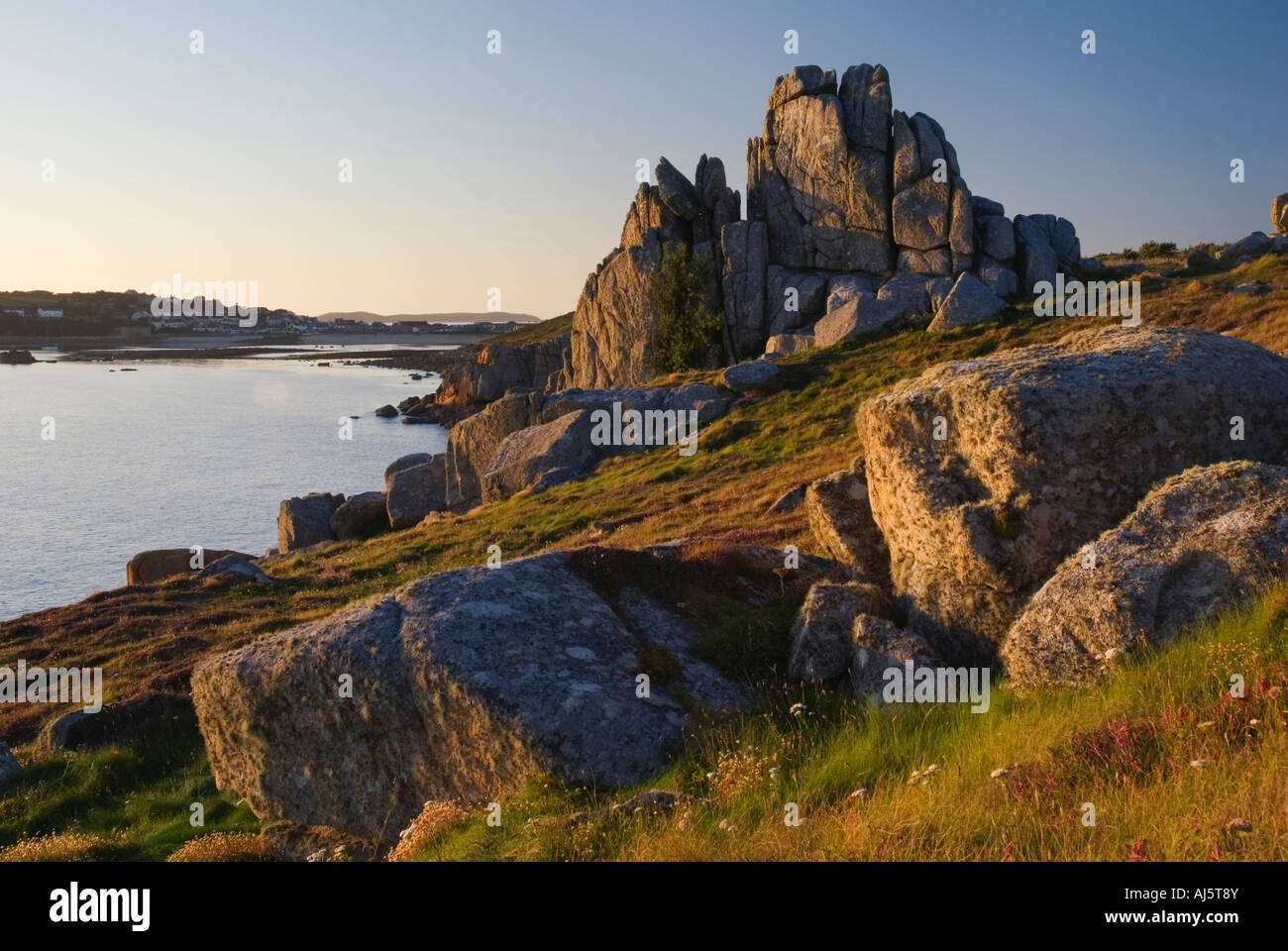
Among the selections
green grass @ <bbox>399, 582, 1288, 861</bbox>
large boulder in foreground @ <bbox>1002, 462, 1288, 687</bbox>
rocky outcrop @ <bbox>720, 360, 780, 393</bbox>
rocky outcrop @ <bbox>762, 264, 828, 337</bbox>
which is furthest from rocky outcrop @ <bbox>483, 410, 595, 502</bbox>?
green grass @ <bbox>399, 582, 1288, 861</bbox>

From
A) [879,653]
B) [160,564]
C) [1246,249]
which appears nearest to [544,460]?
[160,564]

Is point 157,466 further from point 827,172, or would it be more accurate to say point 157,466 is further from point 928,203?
point 928,203

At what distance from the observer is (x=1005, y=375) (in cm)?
1174

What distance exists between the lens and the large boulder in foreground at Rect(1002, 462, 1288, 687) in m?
8.89

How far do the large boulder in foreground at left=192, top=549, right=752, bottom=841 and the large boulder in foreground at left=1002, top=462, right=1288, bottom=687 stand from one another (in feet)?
12.9

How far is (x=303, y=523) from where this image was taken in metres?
47.2

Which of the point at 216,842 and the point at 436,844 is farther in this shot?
the point at 216,842

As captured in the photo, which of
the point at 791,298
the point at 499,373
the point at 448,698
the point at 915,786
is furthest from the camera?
the point at 499,373

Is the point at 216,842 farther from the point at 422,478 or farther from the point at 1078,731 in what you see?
the point at 422,478

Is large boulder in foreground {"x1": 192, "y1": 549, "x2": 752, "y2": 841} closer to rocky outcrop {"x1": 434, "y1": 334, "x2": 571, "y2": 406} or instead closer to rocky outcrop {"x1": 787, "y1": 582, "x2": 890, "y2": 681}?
rocky outcrop {"x1": 787, "y1": 582, "x2": 890, "y2": 681}

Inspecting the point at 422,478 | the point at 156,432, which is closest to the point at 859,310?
the point at 422,478

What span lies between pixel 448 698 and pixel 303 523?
39.4 m

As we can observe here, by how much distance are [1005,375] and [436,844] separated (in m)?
8.85

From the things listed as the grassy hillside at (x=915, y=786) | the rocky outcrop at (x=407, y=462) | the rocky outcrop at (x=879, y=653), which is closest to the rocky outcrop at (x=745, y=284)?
the rocky outcrop at (x=407, y=462)
